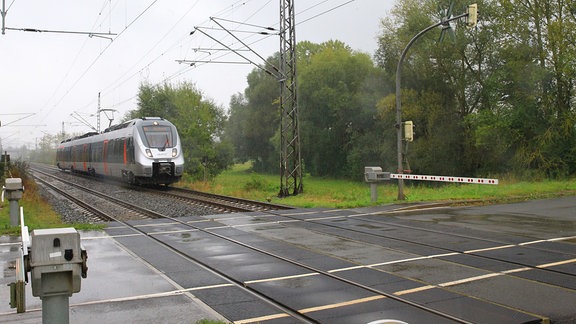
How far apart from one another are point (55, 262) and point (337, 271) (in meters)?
4.97

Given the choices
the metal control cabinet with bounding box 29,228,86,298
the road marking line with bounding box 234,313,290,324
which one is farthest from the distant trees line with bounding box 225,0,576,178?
the metal control cabinet with bounding box 29,228,86,298

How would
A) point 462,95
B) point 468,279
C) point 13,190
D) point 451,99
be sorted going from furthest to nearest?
point 451,99 < point 462,95 < point 13,190 < point 468,279

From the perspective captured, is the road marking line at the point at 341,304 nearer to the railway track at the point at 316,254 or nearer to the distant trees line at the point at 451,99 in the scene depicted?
the railway track at the point at 316,254

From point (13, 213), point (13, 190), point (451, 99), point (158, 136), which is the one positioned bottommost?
point (13, 213)

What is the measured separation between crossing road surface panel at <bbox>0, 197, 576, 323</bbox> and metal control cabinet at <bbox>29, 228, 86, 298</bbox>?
2.13 metres

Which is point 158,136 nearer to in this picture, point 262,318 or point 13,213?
point 13,213

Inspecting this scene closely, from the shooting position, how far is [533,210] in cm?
1537

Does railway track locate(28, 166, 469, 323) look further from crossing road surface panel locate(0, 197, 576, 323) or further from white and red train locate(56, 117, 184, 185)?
white and red train locate(56, 117, 184, 185)

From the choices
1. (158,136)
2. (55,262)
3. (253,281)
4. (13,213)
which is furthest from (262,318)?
(158,136)

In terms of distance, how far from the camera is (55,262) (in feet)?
12.0

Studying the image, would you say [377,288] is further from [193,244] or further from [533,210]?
[533,210]

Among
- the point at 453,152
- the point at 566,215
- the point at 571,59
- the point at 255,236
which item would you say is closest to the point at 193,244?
the point at 255,236

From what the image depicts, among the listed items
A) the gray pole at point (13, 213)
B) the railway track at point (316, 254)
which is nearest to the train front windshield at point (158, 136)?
the railway track at point (316, 254)

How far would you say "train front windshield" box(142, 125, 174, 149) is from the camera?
86.9ft
